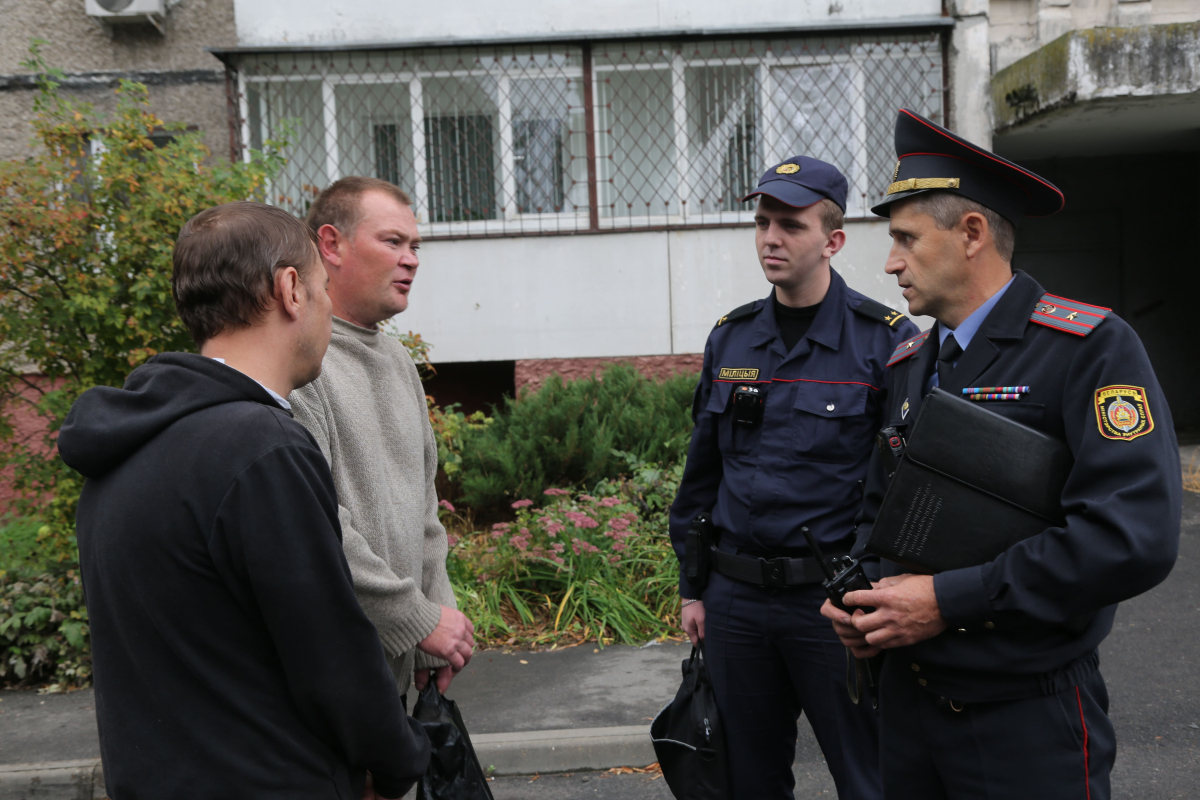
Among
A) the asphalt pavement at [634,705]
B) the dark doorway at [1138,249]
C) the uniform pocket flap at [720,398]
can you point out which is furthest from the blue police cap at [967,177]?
the dark doorway at [1138,249]

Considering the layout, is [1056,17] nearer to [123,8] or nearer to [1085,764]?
[1085,764]

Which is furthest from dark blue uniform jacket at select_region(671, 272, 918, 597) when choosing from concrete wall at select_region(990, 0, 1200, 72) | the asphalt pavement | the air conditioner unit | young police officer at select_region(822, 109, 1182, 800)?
the air conditioner unit

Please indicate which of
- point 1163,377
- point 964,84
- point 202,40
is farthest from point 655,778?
point 1163,377

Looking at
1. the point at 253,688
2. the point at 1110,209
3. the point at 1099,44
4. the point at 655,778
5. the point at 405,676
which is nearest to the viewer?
the point at 253,688

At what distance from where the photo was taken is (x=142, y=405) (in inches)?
58.4

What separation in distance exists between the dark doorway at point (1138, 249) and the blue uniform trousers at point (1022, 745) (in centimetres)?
990

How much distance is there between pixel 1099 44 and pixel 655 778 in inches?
244

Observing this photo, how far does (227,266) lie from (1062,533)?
1594mm

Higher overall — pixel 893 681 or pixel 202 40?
pixel 202 40

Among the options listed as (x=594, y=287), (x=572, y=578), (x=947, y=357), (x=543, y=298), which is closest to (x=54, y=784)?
(x=572, y=578)

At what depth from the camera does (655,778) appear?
3.87m

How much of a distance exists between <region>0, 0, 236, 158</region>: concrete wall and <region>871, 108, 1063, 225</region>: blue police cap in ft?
25.2

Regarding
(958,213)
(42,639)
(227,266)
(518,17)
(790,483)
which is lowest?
(42,639)

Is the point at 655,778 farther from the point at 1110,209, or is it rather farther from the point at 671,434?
the point at 1110,209
